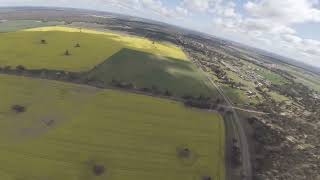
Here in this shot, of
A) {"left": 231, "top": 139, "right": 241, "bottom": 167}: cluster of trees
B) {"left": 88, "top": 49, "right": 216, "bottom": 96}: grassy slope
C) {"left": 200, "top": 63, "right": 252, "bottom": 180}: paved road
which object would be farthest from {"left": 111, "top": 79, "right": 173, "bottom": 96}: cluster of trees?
{"left": 231, "top": 139, "right": 241, "bottom": 167}: cluster of trees

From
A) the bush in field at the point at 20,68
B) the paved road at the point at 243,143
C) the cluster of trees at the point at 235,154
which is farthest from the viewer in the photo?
the bush in field at the point at 20,68

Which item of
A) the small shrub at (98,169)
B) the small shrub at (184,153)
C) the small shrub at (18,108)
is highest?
the small shrub at (184,153)

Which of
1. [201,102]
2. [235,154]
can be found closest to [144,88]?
[201,102]

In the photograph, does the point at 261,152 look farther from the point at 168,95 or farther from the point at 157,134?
the point at 168,95

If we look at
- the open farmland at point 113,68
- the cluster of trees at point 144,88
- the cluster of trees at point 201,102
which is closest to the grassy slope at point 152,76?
the open farmland at point 113,68

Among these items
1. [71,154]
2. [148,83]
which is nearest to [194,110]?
[148,83]

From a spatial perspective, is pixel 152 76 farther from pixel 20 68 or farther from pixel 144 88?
pixel 20 68

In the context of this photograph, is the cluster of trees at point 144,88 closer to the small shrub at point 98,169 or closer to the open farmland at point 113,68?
the open farmland at point 113,68
